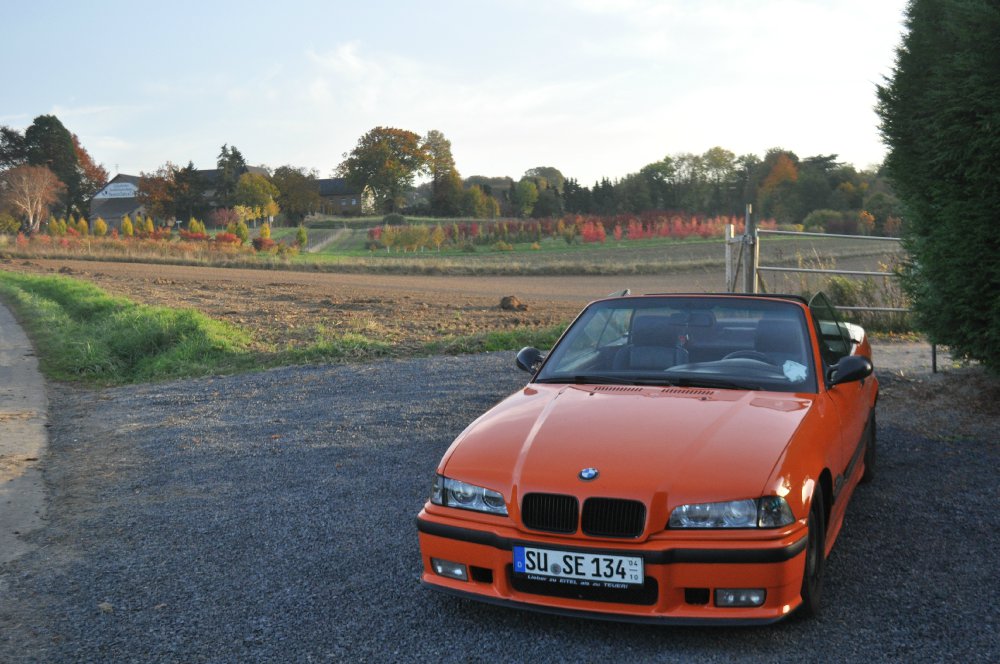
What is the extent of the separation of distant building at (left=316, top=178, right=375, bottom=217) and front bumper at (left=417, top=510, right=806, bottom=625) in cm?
10970

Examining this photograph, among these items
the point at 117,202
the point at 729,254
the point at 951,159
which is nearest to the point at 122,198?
the point at 117,202

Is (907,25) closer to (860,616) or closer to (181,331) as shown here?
(860,616)

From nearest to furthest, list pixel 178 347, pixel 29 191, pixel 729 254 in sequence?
pixel 178 347 → pixel 729 254 → pixel 29 191

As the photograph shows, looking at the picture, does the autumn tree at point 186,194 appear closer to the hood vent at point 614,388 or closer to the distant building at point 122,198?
the distant building at point 122,198

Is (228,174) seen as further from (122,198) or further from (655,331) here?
(655,331)

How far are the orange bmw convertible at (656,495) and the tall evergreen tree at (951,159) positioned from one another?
3101 millimetres

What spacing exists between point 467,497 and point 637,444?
0.77 metres

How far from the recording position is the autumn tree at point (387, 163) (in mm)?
112625

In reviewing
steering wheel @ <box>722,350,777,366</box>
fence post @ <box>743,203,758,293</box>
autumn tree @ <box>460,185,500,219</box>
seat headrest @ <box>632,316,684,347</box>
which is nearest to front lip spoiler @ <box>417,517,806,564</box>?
steering wheel @ <box>722,350,777,366</box>

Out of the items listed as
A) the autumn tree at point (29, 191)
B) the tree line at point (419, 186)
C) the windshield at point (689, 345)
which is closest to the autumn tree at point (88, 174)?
the tree line at point (419, 186)

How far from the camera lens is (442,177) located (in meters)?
116

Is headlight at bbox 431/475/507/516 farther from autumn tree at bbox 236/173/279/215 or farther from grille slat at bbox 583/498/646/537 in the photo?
autumn tree at bbox 236/173/279/215

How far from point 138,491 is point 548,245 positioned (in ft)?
206

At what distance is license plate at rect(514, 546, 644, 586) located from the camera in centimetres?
340
